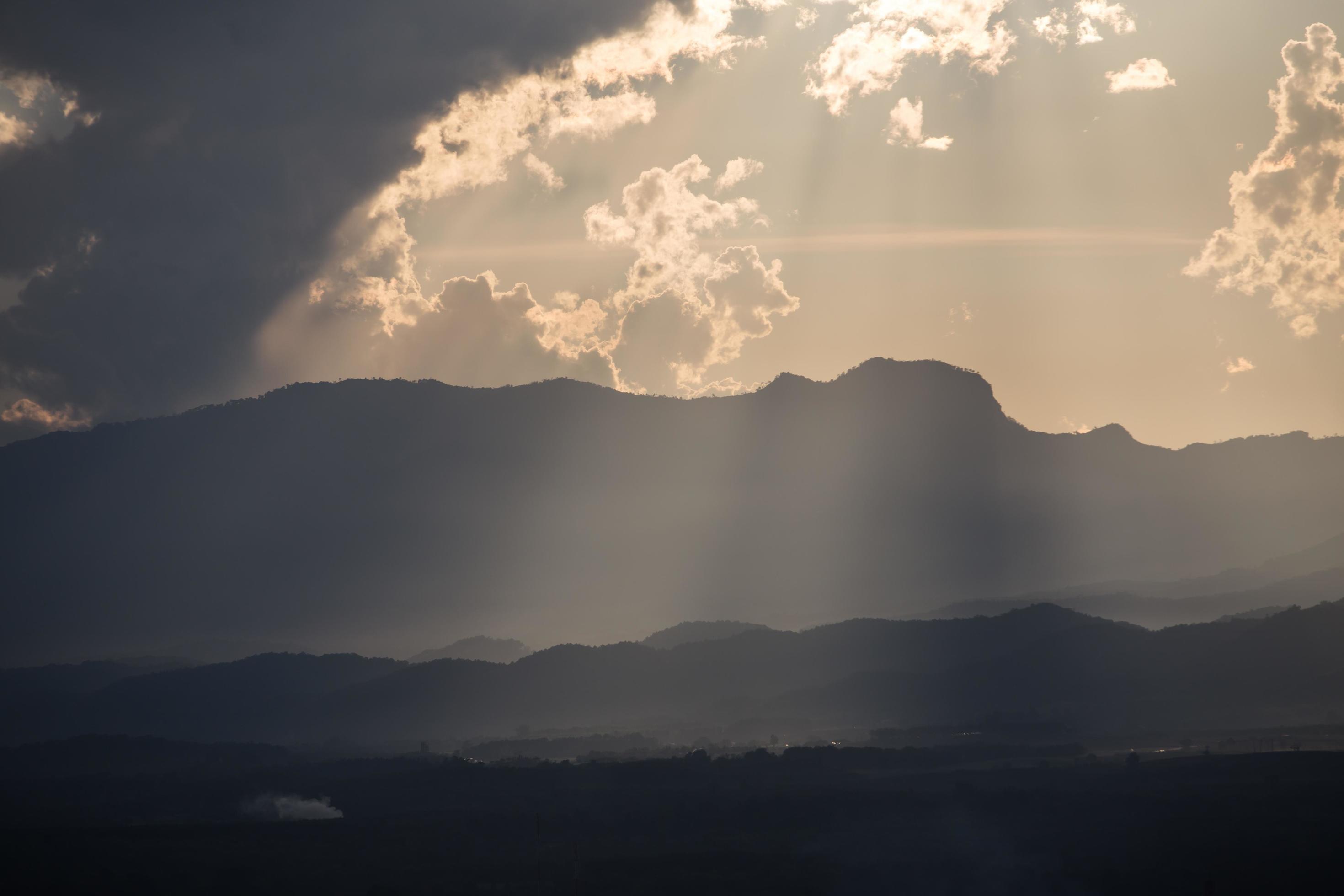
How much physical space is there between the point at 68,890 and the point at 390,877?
151 ft

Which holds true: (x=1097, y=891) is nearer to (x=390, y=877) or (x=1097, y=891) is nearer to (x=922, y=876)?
(x=922, y=876)

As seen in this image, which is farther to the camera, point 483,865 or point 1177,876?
point 483,865

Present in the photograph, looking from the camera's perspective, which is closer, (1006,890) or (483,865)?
(1006,890)

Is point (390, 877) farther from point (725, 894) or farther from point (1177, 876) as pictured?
point (1177, 876)

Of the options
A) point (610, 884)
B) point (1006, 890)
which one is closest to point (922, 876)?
point (1006, 890)

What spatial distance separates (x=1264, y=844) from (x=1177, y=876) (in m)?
22.1

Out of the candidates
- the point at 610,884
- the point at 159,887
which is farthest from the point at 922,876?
the point at 159,887

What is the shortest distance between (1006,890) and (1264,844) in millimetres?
44615

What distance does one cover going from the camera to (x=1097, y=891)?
177 m

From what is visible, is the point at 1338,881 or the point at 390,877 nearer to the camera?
the point at 1338,881

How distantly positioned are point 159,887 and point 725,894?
8359cm

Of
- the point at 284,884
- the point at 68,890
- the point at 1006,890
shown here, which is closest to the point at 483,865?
the point at 284,884

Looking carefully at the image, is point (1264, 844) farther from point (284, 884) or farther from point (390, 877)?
point (284, 884)

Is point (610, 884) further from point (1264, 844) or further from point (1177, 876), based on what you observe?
point (1264, 844)
